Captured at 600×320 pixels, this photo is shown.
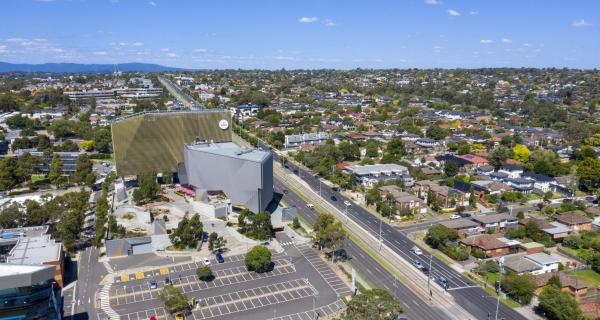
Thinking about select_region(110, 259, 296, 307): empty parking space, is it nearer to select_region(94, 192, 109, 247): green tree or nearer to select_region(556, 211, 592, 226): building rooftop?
select_region(94, 192, 109, 247): green tree

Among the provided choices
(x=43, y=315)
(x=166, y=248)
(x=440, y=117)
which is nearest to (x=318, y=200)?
(x=166, y=248)

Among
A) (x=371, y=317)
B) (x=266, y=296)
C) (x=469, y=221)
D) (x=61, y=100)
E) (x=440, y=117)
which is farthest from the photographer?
(x=61, y=100)

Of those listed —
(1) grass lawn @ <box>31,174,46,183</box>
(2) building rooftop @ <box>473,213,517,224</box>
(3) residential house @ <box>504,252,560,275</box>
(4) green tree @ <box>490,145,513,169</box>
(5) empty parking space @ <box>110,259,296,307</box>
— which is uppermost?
(4) green tree @ <box>490,145,513,169</box>

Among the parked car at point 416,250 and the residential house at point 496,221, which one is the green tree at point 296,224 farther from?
the residential house at point 496,221

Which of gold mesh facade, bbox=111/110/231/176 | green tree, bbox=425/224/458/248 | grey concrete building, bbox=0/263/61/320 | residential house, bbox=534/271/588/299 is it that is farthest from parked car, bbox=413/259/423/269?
gold mesh facade, bbox=111/110/231/176

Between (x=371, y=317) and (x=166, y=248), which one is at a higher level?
(x=371, y=317)

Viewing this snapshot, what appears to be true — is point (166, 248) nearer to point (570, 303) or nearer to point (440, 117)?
point (570, 303)

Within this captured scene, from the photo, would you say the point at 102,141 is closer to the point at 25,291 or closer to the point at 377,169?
the point at 377,169

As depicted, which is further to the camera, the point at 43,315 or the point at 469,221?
the point at 469,221
